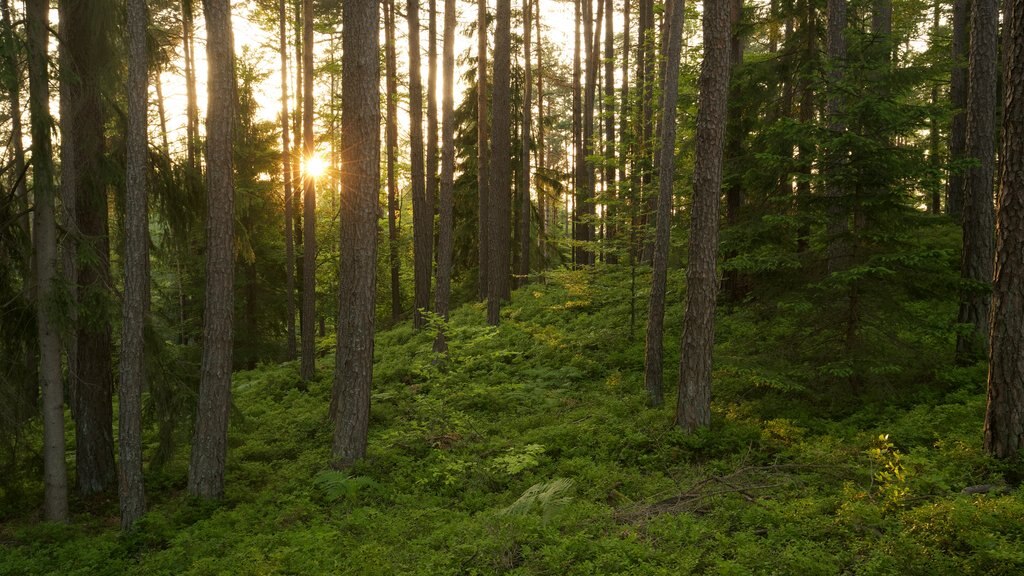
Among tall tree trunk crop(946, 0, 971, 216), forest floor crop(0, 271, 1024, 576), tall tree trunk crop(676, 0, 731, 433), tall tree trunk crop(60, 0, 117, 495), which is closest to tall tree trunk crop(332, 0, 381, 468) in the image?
forest floor crop(0, 271, 1024, 576)

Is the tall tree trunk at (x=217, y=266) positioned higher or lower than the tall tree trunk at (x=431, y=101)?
lower

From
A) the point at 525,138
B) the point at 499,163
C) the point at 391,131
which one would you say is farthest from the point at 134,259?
the point at 391,131

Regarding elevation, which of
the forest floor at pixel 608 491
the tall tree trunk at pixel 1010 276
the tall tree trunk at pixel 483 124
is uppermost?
the tall tree trunk at pixel 483 124

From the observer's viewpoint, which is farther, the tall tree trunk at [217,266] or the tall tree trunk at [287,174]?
the tall tree trunk at [287,174]

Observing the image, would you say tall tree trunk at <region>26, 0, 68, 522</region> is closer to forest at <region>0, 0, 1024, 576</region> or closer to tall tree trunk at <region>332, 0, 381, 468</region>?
forest at <region>0, 0, 1024, 576</region>

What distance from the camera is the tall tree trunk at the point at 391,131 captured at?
68.7 ft

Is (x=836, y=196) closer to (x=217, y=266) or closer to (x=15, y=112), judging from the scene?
(x=217, y=266)

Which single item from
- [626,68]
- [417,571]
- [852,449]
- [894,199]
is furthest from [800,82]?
[626,68]

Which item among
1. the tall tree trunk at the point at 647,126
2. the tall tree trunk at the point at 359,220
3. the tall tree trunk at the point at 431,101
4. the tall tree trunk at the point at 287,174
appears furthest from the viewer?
the tall tree trunk at the point at 287,174

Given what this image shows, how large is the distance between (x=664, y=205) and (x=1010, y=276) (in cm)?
558

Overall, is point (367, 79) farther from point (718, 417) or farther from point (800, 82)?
point (800, 82)

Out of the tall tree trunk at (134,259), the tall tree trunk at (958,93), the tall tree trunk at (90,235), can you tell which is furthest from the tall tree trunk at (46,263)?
the tall tree trunk at (958,93)

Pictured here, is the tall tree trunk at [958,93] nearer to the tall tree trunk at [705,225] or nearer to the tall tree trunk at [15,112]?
the tall tree trunk at [705,225]

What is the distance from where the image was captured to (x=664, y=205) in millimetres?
11461
